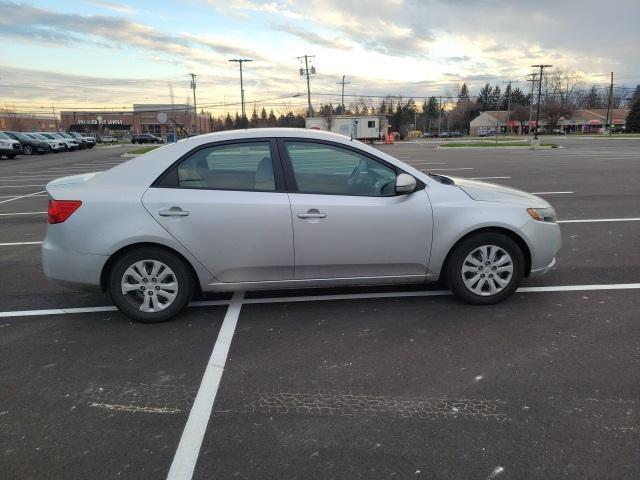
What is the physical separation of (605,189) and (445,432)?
448 inches

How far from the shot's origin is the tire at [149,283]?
4305 millimetres

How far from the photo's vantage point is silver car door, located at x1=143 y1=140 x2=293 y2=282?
14.0 ft

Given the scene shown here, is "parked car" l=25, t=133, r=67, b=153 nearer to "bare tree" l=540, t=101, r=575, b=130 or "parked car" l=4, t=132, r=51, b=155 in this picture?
"parked car" l=4, t=132, r=51, b=155

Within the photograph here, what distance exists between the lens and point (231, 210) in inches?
168

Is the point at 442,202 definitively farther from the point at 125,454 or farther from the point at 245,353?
the point at 125,454

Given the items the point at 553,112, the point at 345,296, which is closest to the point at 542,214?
the point at 345,296

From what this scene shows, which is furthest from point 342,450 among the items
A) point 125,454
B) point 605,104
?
point 605,104

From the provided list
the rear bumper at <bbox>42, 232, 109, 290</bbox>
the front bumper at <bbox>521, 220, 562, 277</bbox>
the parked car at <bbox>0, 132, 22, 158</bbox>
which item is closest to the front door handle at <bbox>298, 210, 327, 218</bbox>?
the rear bumper at <bbox>42, 232, 109, 290</bbox>

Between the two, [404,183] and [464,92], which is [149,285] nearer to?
[404,183]

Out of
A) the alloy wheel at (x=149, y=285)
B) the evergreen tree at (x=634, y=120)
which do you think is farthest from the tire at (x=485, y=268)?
the evergreen tree at (x=634, y=120)

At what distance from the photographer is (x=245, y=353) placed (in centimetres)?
387

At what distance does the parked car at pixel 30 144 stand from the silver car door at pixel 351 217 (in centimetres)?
3827

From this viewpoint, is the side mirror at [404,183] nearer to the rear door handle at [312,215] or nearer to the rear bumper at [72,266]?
the rear door handle at [312,215]

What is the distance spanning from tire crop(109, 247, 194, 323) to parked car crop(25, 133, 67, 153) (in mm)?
38971
